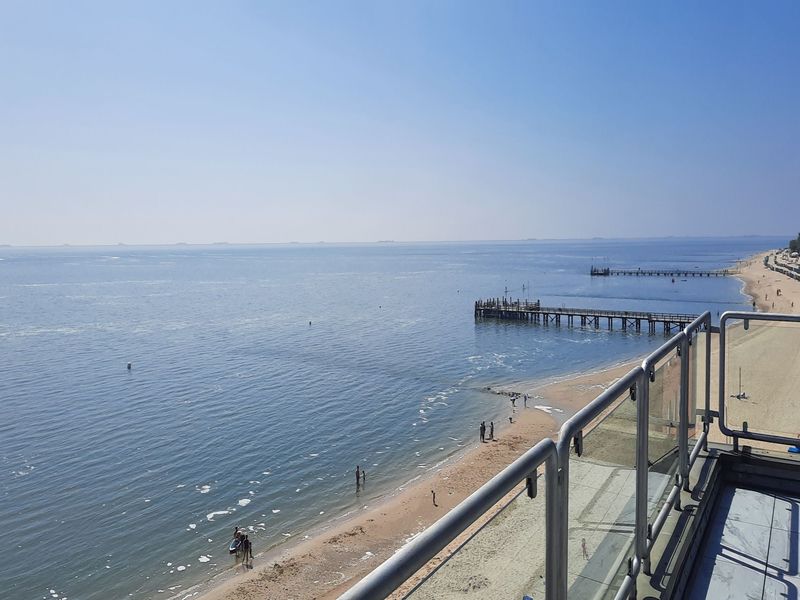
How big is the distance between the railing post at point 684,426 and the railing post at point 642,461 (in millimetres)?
1126

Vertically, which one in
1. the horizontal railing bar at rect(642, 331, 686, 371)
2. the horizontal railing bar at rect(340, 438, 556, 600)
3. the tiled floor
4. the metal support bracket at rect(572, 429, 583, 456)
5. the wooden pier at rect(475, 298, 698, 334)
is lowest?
the wooden pier at rect(475, 298, 698, 334)

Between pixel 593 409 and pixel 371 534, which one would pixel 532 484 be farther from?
pixel 371 534

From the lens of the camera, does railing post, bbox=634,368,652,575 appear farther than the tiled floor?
No

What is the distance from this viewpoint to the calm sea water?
20891mm

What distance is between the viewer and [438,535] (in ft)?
4.88

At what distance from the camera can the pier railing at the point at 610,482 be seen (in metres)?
1.70

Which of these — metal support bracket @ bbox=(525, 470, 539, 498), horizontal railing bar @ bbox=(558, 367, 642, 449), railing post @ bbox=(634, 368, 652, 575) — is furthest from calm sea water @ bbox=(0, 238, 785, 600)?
metal support bracket @ bbox=(525, 470, 539, 498)

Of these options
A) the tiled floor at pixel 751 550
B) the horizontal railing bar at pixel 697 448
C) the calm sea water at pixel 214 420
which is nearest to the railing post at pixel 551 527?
the tiled floor at pixel 751 550

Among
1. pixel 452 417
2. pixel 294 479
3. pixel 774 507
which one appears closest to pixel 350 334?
pixel 452 417

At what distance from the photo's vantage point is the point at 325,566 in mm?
19109

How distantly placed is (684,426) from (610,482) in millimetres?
2072

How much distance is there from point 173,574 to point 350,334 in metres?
43.0

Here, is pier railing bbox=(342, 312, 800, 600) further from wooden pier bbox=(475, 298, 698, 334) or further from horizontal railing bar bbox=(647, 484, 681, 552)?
wooden pier bbox=(475, 298, 698, 334)

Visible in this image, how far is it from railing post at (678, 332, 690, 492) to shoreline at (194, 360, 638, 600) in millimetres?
15126
